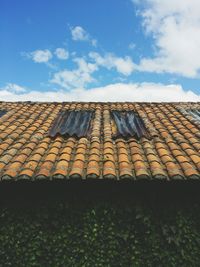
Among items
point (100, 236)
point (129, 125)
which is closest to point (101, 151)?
point (100, 236)

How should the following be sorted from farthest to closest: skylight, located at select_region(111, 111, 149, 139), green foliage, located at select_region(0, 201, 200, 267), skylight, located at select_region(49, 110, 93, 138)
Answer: skylight, located at select_region(49, 110, 93, 138), skylight, located at select_region(111, 111, 149, 139), green foliage, located at select_region(0, 201, 200, 267)

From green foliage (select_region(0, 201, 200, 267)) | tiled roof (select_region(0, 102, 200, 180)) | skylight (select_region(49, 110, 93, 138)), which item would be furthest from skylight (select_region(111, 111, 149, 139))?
green foliage (select_region(0, 201, 200, 267))

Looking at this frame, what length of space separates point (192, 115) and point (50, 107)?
546cm

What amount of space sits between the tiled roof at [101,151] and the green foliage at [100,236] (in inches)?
34.3

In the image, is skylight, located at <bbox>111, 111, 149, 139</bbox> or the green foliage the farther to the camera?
skylight, located at <bbox>111, 111, 149, 139</bbox>

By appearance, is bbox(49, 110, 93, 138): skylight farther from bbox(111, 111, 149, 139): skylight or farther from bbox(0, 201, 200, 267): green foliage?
bbox(0, 201, 200, 267): green foliage

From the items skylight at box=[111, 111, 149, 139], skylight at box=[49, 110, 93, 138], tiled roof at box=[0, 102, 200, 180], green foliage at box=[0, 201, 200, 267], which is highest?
skylight at box=[49, 110, 93, 138]

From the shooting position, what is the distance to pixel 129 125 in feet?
30.1

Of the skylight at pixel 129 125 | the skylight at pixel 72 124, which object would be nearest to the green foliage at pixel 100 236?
the skylight at pixel 129 125

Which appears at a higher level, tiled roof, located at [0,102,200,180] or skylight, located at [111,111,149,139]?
skylight, located at [111,111,149,139]

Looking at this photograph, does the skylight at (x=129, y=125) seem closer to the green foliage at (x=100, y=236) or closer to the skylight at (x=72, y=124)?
the skylight at (x=72, y=124)

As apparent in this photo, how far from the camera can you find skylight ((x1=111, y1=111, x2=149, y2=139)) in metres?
8.33

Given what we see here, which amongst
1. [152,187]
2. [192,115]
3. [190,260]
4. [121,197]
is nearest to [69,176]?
[121,197]

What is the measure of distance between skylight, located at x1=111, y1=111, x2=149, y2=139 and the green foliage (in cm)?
235
